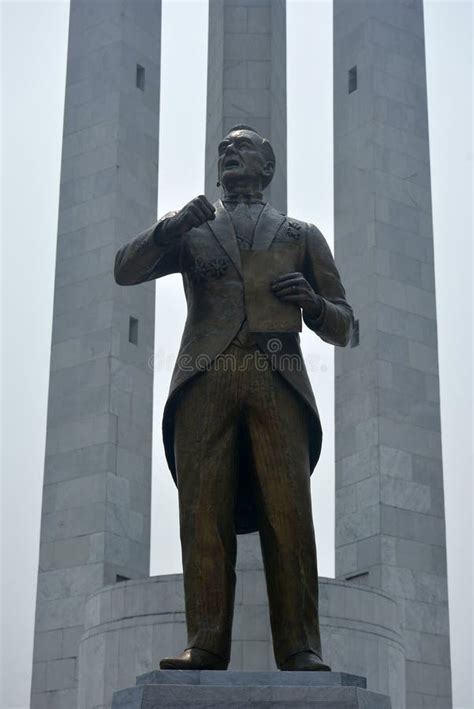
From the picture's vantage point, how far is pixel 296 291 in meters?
7.04

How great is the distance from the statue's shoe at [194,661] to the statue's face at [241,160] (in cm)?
271

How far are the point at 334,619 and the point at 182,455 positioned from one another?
1421 cm

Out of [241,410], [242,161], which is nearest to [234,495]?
[241,410]

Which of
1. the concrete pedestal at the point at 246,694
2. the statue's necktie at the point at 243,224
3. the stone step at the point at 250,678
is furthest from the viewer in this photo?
the statue's necktie at the point at 243,224

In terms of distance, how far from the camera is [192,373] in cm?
701

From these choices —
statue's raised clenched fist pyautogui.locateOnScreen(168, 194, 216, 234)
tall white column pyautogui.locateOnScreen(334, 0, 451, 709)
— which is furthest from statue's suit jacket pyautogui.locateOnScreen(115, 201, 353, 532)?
tall white column pyautogui.locateOnScreen(334, 0, 451, 709)

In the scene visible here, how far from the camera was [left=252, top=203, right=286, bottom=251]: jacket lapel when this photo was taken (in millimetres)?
7305

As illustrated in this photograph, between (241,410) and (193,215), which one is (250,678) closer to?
(241,410)

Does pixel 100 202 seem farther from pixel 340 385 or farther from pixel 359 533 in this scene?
pixel 359 533

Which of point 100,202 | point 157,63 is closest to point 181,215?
point 100,202

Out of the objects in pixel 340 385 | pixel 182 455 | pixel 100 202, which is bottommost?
pixel 182 455

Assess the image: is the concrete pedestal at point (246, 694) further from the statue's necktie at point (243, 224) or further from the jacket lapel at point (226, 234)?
the statue's necktie at point (243, 224)

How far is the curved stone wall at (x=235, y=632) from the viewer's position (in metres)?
19.9

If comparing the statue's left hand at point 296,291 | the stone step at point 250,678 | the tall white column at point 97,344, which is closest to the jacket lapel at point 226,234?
the statue's left hand at point 296,291
